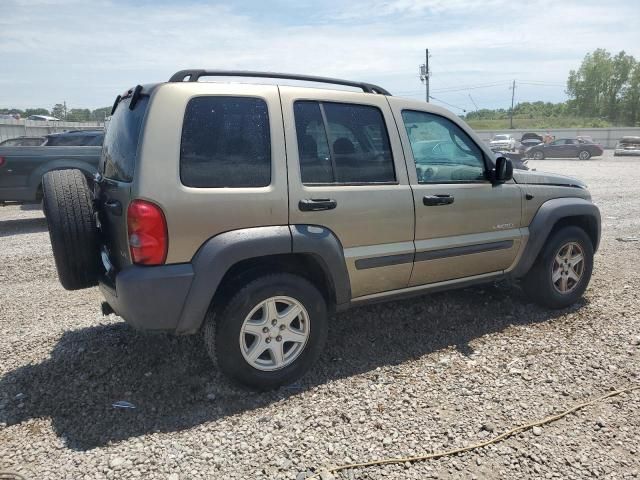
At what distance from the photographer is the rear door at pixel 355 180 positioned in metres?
3.23

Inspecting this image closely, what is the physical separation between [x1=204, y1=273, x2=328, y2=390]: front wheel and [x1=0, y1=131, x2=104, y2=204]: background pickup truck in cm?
709

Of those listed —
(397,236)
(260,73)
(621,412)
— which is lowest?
(621,412)

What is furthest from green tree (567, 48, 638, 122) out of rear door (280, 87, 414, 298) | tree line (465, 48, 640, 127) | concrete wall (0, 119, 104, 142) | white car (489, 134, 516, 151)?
rear door (280, 87, 414, 298)

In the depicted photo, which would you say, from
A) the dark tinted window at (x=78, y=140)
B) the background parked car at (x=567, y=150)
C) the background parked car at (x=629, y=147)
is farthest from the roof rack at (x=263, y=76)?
the background parked car at (x=629, y=147)

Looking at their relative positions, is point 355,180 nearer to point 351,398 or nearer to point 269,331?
point 269,331

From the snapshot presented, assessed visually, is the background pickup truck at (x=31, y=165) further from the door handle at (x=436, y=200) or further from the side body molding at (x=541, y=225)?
the side body molding at (x=541, y=225)

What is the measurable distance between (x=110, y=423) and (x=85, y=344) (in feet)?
3.75

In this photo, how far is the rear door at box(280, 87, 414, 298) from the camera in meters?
3.23

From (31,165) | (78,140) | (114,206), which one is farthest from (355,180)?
(78,140)

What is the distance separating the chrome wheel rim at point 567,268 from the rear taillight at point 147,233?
3426mm

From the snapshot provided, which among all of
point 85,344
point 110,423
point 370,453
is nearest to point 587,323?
point 370,453

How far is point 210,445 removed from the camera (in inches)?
107

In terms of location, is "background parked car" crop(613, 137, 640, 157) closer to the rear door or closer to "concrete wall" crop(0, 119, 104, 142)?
"concrete wall" crop(0, 119, 104, 142)

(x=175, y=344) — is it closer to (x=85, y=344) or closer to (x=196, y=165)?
(x=85, y=344)
